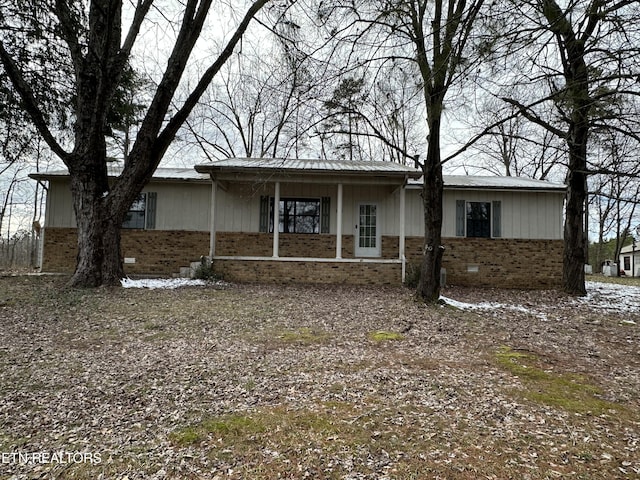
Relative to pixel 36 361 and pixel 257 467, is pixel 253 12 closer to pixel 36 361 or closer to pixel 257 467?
pixel 36 361

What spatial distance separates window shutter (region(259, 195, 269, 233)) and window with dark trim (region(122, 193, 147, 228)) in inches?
138

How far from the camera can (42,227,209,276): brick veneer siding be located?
11.1 meters

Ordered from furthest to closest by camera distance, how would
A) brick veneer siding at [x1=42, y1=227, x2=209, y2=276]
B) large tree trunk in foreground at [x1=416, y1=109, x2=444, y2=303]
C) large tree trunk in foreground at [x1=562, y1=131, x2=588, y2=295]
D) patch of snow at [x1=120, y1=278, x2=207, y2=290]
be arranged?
brick veneer siding at [x1=42, y1=227, x2=209, y2=276] → large tree trunk in foreground at [x1=562, y1=131, x2=588, y2=295] → patch of snow at [x1=120, y1=278, x2=207, y2=290] → large tree trunk in foreground at [x1=416, y1=109, x2=444, y2=303]

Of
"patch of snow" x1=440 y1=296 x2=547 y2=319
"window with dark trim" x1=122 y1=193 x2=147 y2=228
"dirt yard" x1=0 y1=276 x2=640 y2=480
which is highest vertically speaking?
"window with dark trim" x1=122 y1=193 x2=147 y2=228

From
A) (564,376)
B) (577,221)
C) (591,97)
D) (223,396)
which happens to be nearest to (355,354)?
(223,396)

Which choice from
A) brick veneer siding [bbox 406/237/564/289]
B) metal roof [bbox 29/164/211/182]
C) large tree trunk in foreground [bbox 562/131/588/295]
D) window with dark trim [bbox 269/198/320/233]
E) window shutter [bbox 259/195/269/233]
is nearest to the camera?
large tree trunk in foreground [bbox 562/131/588/295]

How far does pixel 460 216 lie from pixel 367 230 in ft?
9.35

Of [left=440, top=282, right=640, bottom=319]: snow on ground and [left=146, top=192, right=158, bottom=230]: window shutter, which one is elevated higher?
[left=146, top=192, right=158, bottom=230]: window shutter

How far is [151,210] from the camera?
11453 millimetres

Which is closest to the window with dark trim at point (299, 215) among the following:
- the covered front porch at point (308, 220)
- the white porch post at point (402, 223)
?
the covered front porch at point (308, 220)

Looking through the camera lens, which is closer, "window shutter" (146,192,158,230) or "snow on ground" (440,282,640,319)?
"snow on ground" (440,282,640,319)

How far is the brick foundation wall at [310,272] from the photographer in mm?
10305

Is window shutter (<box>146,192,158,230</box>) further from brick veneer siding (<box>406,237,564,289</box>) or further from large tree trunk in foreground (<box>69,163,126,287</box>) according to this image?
brick veneer siding (<box>406,237,564,289</box>)

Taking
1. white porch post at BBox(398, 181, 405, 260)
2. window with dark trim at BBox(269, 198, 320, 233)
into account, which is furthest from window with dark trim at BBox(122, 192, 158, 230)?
white porch post at BBox(398, 181, 405, 260)
